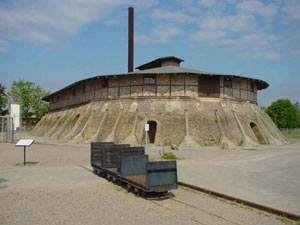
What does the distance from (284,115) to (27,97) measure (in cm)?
5546

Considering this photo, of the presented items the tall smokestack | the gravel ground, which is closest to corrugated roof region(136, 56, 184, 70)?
the tall smokestack

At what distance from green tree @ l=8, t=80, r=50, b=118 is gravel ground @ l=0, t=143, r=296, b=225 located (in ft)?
175

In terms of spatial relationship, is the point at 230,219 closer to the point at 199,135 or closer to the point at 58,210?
the point at 58,210

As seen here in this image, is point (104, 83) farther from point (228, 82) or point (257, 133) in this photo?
point (257, 133)

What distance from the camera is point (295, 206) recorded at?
6.08 m

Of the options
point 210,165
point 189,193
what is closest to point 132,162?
point 189,193

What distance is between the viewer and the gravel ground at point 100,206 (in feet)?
17.2

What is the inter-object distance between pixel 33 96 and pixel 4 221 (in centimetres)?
5902

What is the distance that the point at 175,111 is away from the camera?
24.1 meters

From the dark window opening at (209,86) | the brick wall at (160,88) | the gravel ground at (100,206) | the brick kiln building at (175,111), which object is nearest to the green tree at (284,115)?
the brick kiln building at (175,111)

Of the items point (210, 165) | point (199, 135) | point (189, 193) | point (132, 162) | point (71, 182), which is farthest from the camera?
point (199, 135)

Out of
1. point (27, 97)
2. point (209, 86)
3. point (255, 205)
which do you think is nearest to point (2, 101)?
point (27, 97)

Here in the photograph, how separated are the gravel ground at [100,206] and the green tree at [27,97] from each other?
175 ft

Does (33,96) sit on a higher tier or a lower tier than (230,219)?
higher
